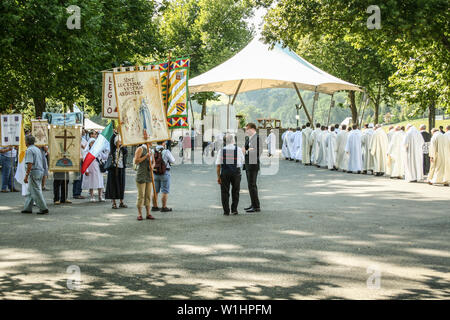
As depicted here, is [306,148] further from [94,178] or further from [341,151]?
[94,178]

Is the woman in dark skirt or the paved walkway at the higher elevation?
the woman in dark skirt

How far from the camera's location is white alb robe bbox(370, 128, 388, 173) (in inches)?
910

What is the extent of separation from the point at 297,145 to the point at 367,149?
9.80 metres

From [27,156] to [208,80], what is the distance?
14111 millimetres

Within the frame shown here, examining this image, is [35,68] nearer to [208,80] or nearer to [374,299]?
[208,80]

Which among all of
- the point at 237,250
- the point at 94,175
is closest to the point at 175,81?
the point at 94,175

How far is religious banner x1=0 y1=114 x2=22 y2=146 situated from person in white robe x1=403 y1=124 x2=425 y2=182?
12568 millimetres

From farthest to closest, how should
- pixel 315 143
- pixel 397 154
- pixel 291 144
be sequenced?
pixel 291 144 → pixel 315 143 → pixel 397 154

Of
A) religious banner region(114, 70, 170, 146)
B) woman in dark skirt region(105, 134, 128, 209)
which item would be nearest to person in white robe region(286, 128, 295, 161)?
woman in dark skirt region(105, 134, 128, 209)

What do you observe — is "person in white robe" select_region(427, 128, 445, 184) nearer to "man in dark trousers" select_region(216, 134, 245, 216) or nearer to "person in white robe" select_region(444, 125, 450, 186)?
"person in white robe" select_region(444, 125, 450, 186)

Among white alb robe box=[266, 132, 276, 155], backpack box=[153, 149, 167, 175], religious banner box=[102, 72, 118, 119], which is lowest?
backpack box=[153, 149, 167, 175]

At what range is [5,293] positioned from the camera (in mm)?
6180

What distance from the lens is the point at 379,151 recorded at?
2320 centimetres
